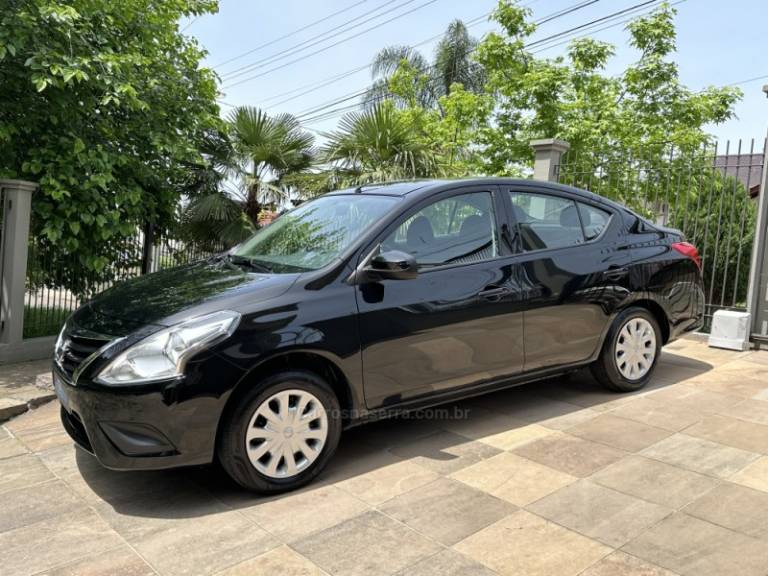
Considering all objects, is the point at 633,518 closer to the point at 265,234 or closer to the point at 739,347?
the point at 265,234

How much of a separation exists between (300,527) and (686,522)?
176cm

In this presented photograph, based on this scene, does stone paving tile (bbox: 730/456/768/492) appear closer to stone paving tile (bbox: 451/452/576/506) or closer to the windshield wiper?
stone paving tile (bbox: 451/452/576/506)

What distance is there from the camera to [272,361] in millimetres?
3221

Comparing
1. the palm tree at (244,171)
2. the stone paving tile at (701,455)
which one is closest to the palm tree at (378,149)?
the palm tree at (244,171)

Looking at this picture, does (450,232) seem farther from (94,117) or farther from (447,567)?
(94,117)

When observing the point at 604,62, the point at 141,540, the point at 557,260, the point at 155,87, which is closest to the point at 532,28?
the point at 604,62

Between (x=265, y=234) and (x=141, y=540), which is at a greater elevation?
(x=265, y=234)

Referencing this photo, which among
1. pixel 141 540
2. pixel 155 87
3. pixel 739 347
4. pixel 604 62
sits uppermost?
pixel 604 62

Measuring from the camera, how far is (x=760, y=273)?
6480 millimetres

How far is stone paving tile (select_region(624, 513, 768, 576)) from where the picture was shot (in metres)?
2.51

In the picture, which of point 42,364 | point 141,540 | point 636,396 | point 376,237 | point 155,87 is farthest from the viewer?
point 155,87

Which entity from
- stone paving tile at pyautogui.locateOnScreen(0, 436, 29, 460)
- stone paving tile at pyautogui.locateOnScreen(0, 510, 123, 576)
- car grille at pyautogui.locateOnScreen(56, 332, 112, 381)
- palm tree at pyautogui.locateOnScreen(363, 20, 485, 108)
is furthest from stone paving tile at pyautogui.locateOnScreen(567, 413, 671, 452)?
palm tree at pyautogui.locateOnScreen(363, 20, 485, 108)

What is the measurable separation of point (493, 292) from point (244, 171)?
7.34 metres

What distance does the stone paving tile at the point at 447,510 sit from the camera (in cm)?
286
